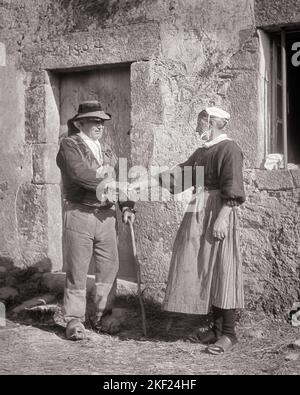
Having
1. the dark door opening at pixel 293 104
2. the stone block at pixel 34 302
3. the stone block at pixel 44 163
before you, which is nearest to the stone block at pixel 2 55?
the stone block at pixel 44 163

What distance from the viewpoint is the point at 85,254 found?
5.37m

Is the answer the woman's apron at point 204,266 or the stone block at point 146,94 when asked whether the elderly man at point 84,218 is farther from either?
the stone block at point 146,94

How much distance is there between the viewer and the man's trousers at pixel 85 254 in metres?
5.34

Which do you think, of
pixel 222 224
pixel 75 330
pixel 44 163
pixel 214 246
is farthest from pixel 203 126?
pixel 44 163

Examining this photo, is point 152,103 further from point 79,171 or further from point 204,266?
point 204,266

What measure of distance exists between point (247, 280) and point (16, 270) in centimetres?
262

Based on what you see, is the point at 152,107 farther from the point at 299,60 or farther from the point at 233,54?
the point at 299,60

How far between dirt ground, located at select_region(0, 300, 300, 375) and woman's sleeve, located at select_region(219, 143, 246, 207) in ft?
4.08

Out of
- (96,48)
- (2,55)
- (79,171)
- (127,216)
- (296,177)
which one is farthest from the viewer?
(2,55)

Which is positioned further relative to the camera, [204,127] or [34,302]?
[34,302]

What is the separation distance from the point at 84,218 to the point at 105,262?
458 millimetres

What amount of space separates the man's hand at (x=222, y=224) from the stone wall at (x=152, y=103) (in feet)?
3.52

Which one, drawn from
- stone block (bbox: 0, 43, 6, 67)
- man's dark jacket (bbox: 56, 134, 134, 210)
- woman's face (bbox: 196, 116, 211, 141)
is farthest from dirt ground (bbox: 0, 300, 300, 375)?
stone block (bbox: 0, 43, 6, 67)

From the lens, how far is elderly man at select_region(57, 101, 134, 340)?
17.3 ft
